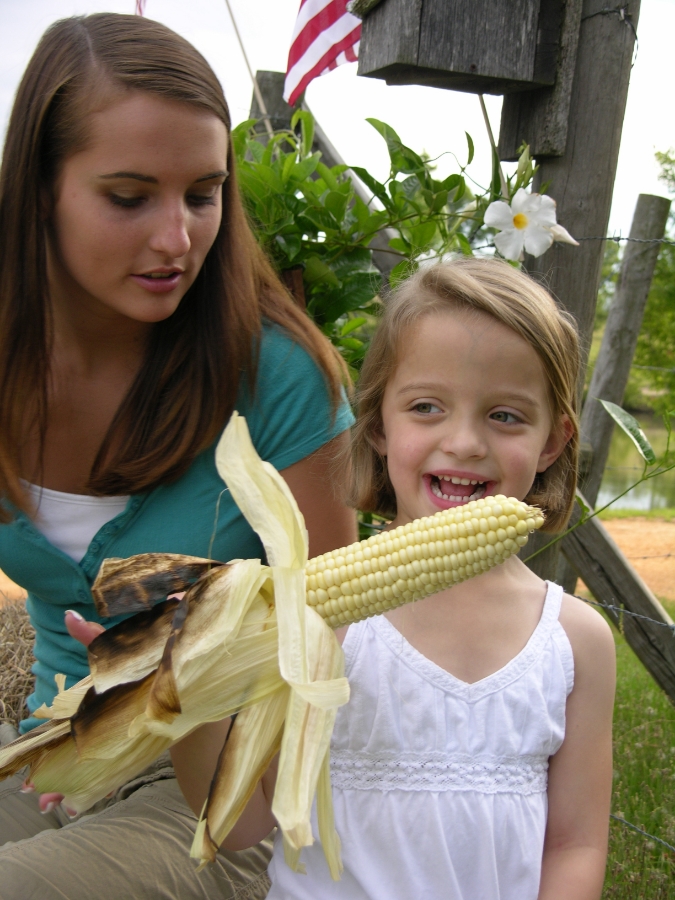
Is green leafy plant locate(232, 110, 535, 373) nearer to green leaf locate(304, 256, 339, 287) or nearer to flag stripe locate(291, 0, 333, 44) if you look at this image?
green leaf locate(304, 256, 339, 287)

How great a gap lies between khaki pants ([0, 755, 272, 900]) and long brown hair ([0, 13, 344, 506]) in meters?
0.65

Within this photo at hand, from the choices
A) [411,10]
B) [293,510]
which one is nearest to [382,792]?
[293,510]

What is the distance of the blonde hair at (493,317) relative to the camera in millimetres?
1452

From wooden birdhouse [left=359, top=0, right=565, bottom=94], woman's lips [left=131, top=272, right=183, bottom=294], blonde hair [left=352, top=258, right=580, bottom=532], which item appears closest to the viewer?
blonde hair [left=352, top=258, right=580, bottom=532]

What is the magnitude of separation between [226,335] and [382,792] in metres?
0.99

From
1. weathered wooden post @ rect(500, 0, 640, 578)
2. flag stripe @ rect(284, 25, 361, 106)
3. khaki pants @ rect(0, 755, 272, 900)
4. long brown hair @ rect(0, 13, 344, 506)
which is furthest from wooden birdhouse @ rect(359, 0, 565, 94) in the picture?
khaki pants @ rect(0, 755, 272, 900)

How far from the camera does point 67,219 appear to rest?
5.50 feet

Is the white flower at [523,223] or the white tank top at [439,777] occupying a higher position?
the white flower at [523,223]

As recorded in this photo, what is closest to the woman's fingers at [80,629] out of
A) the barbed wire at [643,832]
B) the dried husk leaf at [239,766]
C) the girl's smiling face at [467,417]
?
the dried husk leaf at [239,766]

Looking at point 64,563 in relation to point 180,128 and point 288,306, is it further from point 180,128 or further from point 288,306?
point 180,128

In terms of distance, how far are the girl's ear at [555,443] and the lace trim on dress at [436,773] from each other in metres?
0.50

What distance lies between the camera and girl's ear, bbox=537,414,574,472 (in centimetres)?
152

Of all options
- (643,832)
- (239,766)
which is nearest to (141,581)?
(239,766)

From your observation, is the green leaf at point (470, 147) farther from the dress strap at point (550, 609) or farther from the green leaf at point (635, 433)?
the dress strap at point (550, 609)
